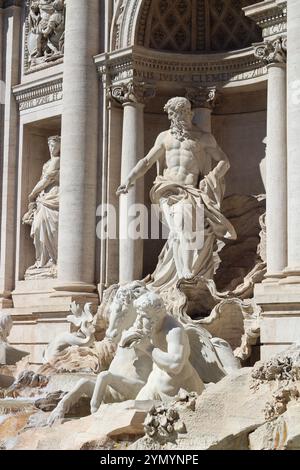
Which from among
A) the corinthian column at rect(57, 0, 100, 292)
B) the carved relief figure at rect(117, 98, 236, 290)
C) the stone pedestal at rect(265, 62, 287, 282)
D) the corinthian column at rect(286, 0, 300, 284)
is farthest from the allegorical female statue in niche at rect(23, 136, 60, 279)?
the corinthian column at rect(286, 0, 300, 284)

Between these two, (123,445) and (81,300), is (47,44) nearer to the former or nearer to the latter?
(81,300)

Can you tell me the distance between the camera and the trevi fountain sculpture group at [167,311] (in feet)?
37.1

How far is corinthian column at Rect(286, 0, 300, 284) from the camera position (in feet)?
51.1

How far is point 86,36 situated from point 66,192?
10.7ft

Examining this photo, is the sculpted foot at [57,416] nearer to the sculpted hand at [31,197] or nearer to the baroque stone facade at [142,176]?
the baroque stone facade at [142,176]

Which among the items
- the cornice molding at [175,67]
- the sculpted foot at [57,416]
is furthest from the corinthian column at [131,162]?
the sculpted foot at [57,416]

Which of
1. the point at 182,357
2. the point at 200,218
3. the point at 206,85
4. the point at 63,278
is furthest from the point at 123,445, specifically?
the point at 206,85

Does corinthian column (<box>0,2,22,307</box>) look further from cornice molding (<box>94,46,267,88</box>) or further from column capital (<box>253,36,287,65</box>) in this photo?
column capital (<box>253,36,287,65</box>)

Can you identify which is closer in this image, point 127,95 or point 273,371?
point 273,371

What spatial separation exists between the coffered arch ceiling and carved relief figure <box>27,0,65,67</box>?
7.21ft

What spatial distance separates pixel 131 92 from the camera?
63.5ft

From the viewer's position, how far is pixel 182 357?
1101cm

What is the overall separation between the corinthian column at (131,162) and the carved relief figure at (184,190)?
0.57 meters

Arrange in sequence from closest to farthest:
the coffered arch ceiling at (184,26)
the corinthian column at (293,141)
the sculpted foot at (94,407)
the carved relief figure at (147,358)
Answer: the carved relief figure at (147,358) < the sculpted foot at (94,407) < the corinthian column at (293,141) < the coffered arch ceiling at (184,26)
